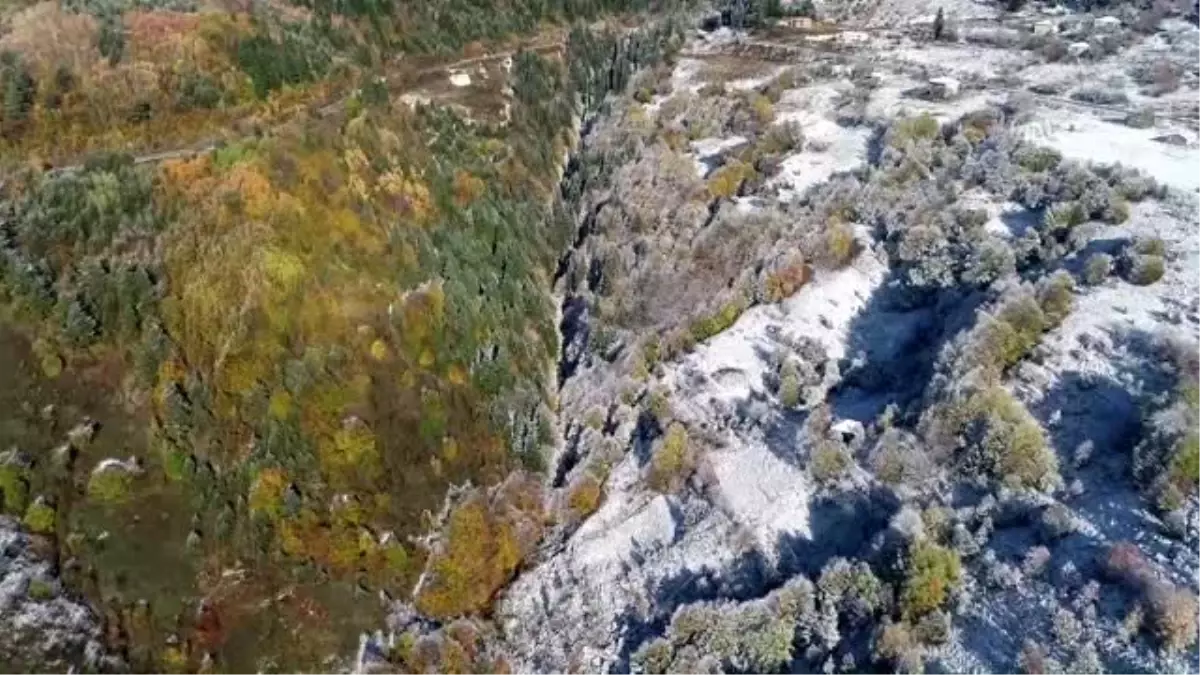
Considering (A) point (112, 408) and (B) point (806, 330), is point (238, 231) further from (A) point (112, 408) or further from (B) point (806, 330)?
(B) point (806, 330)

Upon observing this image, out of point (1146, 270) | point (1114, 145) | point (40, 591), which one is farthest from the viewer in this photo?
point (1114, 145)

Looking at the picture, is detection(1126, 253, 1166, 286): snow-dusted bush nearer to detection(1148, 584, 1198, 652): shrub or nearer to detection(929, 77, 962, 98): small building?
detection(1148, 584, 1198, 652): shrub

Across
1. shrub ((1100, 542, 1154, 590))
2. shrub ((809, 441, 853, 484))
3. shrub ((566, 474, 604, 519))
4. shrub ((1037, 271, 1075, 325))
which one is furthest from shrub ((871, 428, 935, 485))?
shrub ((566, 474, 604, 519))

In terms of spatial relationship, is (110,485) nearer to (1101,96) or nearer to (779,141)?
(779,141)

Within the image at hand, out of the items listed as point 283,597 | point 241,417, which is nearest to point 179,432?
point 241,417

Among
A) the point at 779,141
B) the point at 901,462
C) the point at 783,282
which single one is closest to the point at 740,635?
the point at 901,462

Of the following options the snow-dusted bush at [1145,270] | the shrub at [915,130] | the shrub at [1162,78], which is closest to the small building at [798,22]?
the shrub at [1162,78]
